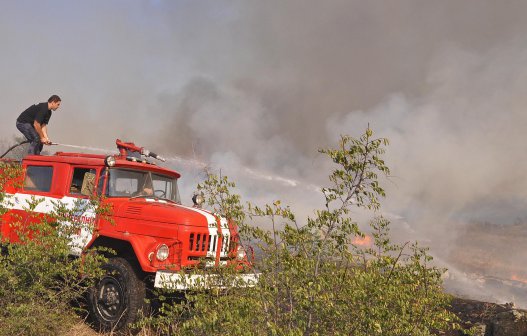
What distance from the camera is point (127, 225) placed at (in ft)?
21.4

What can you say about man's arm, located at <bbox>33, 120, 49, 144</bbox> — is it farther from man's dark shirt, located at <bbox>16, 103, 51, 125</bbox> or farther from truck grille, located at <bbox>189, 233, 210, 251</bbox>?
truck grille, located at <bbox>189, 233, 210, 251</bbox>

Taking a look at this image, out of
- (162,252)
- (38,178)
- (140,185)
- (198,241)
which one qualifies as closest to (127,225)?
(162,252)

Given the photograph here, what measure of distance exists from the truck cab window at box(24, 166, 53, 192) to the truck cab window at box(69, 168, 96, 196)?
569mm

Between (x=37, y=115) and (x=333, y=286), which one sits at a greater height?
(x=37, y=115)

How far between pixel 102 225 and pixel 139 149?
1933 millimetres

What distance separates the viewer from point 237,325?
3.49 metres

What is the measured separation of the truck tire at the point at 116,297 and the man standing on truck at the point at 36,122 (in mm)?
3787

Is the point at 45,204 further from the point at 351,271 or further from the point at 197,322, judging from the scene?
the point at 351,271

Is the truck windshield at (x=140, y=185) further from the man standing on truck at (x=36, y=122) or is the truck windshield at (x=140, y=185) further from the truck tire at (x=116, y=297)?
the man standing on truck at (x=36, y=122)

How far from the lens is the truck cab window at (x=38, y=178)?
7.52 meters

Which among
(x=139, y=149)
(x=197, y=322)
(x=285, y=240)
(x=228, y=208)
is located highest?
(x=139, y=149)

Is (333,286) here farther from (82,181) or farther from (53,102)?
(53,102)

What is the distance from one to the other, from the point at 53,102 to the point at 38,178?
2.08m

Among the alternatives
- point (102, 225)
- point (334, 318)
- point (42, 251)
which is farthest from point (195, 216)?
point (334, 318)
